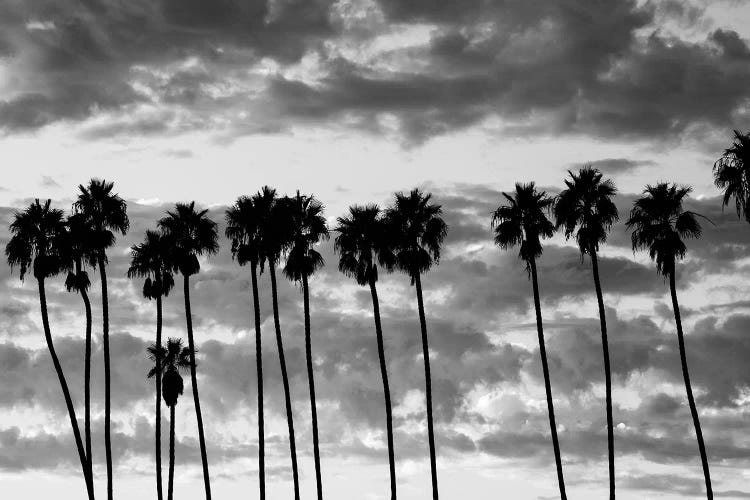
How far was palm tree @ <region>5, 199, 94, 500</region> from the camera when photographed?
86.9 meters

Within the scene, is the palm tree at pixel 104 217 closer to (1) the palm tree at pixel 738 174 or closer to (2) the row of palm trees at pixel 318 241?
(2) the row of palm trees at pixel 318 241

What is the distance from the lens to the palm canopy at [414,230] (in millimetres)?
84812

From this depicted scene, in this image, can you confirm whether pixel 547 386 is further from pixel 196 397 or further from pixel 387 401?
pixel 196 397

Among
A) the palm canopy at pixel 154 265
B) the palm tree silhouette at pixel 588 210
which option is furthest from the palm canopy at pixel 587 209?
the palm canopy at pixel 154 265

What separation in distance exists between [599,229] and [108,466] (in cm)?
3490

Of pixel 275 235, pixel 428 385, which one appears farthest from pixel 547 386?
pixel 275 235

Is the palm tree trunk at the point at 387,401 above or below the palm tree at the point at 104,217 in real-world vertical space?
below

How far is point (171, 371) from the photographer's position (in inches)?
3834

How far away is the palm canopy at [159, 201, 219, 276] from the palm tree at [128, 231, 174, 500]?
3.15ft

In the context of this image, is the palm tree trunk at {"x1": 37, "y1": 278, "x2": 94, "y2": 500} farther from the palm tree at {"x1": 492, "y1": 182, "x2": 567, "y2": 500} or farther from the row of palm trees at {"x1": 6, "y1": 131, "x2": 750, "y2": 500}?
the palm tree at {"x1": 492, "y1": 182, "x2": 567, "y2": 500}

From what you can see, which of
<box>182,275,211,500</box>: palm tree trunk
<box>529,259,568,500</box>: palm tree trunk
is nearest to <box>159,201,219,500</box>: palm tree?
<box>182,275,211,500</box>: palm tree trunk

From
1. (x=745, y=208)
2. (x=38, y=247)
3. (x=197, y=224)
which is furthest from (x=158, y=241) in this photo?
(x=745, y=208)

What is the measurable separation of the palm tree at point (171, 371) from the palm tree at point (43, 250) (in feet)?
31.3

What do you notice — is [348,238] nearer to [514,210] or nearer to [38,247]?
[514,210]
